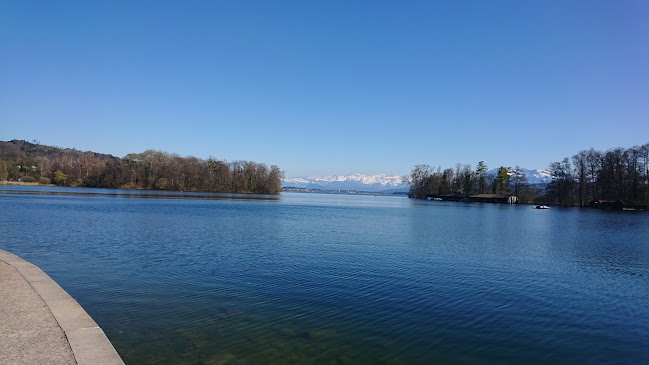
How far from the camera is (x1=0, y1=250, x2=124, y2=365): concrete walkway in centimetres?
600

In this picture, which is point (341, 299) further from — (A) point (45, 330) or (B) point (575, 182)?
(B) point (575, 182)

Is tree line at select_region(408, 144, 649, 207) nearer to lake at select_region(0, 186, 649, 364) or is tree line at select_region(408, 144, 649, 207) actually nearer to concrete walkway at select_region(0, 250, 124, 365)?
lake at select_region(0, 186, 649, 364)

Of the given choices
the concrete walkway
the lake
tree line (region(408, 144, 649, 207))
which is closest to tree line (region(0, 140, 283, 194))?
tree line (region(408, 144, 649, 207))

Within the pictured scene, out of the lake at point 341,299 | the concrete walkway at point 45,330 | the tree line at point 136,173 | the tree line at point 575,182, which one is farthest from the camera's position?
the tree line at point 136,173

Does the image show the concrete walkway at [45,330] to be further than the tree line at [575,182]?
No

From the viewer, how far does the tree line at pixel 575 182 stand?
336 feet

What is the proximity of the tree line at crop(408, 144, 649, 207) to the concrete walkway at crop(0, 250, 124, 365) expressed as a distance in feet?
402

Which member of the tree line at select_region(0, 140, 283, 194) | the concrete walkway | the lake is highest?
the tree line at select_region(0, 140, 283, 194)

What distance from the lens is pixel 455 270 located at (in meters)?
17.7

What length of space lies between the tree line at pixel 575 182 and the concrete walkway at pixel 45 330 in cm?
12246

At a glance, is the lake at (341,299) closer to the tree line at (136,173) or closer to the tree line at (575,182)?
the tree line at (575,182)

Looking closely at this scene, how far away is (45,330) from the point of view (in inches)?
274

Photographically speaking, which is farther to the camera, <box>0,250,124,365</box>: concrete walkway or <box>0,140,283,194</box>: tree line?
<box>0,140,283,194</box>: tree line

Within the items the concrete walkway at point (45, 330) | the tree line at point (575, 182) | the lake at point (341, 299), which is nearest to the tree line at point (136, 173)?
the tree line at point (575, 182)
